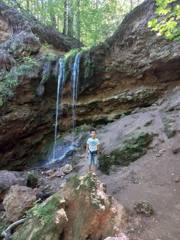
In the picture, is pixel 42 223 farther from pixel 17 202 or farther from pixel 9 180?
pixel 9 180

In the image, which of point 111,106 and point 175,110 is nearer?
point 175,110

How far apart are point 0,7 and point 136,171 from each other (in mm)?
13927

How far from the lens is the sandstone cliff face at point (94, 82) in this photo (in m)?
12.4

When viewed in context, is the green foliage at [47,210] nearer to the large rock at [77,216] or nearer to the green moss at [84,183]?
the large rock at [77,216]

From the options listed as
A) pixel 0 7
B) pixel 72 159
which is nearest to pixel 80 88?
pixel 72 159

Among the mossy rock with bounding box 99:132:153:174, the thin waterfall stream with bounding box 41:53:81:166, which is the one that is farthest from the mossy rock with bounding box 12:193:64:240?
the thin waterfall stream with bounding box 41:53:81:166

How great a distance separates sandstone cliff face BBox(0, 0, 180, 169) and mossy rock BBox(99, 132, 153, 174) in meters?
3.57

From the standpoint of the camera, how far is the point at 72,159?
11594 mm

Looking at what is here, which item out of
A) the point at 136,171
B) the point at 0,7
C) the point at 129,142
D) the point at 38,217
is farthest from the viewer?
the point at 0,7

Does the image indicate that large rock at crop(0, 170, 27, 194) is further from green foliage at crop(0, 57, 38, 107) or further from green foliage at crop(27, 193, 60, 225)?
green foliage at crop(0, 57, 38, 107)

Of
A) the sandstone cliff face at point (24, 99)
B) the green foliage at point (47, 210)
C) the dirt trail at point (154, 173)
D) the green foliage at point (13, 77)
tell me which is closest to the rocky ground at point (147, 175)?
the dirt trail at point (154, 173)

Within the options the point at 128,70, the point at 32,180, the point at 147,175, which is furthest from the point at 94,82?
the point at 147,175

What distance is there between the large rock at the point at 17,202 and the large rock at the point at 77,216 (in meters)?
1.34

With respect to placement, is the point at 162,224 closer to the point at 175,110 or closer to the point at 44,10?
the point at 175,110
